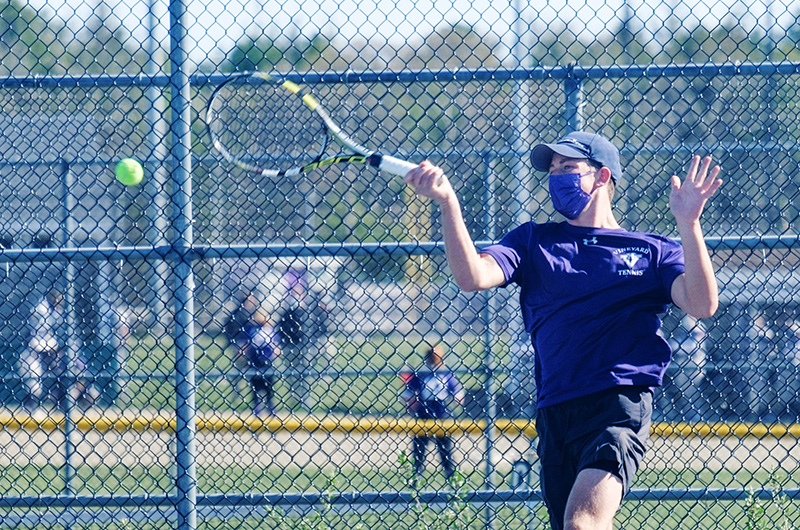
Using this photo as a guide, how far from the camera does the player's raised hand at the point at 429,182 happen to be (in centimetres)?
295

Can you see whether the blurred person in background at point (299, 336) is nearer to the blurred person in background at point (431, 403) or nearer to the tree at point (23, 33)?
the blurred person in background at point (431, 403)

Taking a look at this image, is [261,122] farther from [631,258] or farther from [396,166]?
[631,258]

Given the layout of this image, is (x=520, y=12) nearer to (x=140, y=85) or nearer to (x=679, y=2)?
(x=679, y=2)

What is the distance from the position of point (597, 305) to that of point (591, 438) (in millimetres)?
445

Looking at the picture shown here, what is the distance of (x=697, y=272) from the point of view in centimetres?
300

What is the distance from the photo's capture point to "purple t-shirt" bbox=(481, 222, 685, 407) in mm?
3209

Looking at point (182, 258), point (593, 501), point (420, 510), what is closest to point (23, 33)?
point (182, 258)

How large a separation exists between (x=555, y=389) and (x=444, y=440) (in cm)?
246

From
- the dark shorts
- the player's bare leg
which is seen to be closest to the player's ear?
the dark shorts

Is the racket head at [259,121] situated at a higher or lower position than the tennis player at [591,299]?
higher

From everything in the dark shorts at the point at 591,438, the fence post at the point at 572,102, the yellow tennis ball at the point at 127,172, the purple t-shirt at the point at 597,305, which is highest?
the yellow tennis ball at the point at 127,172

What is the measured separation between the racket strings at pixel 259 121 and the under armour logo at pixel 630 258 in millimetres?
2623

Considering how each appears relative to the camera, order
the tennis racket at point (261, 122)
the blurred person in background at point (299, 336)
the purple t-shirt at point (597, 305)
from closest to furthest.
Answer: the purple t-shirt at point (597, 305), the tennis racket at point (261, 122), the blurred person in background at point (299, 336)

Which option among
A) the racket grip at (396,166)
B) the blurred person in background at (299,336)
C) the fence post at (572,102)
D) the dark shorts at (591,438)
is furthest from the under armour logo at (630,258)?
the blurred person in background at (299,336)
